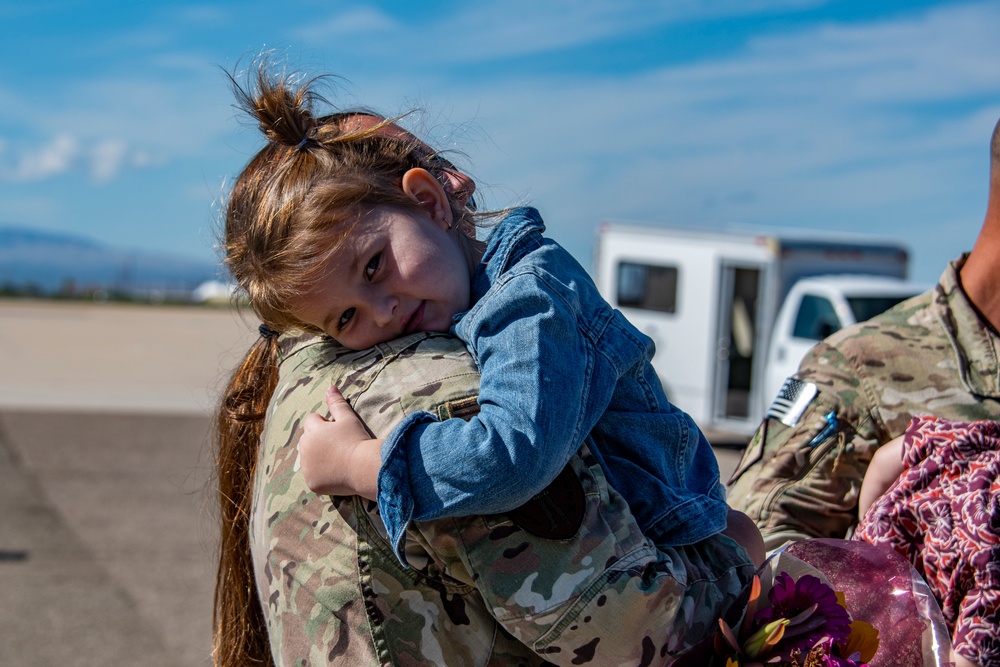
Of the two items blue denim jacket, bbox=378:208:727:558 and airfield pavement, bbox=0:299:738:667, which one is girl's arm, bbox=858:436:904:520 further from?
airfield pavement, bbox=0:299:738:667

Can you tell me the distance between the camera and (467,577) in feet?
4.82

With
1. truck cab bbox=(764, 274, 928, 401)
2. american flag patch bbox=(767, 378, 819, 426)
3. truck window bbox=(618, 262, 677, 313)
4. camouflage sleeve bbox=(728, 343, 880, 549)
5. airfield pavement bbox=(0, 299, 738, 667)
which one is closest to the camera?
camouflage sleeve bbox=(728, 343, 880, 549)

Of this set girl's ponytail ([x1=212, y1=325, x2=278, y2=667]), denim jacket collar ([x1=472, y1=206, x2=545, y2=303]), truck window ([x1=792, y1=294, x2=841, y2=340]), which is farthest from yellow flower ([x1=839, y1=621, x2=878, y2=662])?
truck window ([x1=792, y1=294, x2=841, y2=340])

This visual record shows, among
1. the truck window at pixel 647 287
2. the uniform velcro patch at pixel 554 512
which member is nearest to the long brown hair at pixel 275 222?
the uniform velcro patch at pixel 554 512

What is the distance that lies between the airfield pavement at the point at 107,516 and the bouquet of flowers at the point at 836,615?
3.40 feet

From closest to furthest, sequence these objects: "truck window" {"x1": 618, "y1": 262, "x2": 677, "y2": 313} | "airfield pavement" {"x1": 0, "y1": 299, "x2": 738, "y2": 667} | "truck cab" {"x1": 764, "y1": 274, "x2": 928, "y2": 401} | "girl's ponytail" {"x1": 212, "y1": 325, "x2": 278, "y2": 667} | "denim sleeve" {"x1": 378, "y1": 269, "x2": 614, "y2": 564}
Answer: "denim sleeve" {"x1": 378, "y1": 269, "x2": 614, "y2": 564}
"girl's ponytail" {"x1": 212, "y1": 325, "x2": 278, "y2": 667}
"airfield pavement" {"x1": 0, "y1": 299, "x2": 738, "y2": 667}
"truck cab" {"x1": 764, "y1": 274, "x2": 928, "y2": 401}
"truck window" {"x1": 618, "y1": 262, "x2": 677, "y2": 313}

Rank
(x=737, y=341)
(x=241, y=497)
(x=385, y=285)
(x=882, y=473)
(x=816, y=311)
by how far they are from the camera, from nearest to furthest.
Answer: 1. (x=385, y=285)
2. (x=241, y=497)
3. (x=882, y=473)
4. (x=816, y=311)
5. (x=737, y=341)

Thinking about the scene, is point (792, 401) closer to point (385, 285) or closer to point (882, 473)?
point (882, 473)

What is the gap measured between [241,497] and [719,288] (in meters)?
12.7

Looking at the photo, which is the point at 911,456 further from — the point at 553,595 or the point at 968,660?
the point at 553,595

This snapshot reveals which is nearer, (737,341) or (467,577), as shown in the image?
(467,577)

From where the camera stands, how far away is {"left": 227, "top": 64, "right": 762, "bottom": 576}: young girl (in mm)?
1430

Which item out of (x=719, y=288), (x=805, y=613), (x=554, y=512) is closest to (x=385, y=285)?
(x=554, y=512)

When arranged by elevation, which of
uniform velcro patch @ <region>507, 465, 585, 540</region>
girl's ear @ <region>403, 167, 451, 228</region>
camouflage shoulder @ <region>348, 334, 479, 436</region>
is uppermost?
girl's ear @ <region>403, 167, 451, 228</region>
